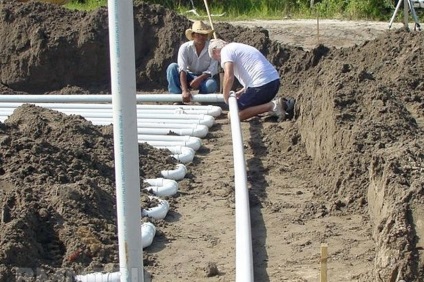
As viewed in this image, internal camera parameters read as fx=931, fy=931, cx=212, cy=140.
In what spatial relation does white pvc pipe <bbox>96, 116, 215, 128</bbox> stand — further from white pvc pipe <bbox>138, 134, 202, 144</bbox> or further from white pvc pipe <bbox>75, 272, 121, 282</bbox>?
white pvc pipe <bbox>75, 272, 121, 282</bbox>

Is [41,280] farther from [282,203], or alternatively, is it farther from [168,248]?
[282,203]

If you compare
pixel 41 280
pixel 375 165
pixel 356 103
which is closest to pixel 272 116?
pixel 356 103

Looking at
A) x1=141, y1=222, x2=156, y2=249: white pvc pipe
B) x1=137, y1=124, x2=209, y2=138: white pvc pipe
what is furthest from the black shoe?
x1=141, y1=222, x2=156, y2=249: white pvc pipe

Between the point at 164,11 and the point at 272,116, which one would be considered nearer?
the point at 272,116

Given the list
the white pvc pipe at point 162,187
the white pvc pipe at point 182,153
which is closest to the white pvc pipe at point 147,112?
the white pvc pipe at point 182,153

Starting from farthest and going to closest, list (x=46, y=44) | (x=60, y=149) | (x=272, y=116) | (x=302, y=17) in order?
1. (x=302, y=17)
2. (x=46, y=44)
3. (x=272, y=116)
4. (x=60, y=149)

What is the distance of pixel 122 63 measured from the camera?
11.7 ft

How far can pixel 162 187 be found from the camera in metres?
7.18

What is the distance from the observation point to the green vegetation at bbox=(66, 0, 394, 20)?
2084 centimetres

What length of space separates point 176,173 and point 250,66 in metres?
2.65

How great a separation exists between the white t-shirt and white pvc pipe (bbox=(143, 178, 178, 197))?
111 inches

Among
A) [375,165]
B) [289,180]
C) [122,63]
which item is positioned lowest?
[289,180]

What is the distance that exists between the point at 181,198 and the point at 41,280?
2512mm

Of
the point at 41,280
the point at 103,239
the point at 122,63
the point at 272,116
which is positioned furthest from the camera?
Answer: the point at 272,116
